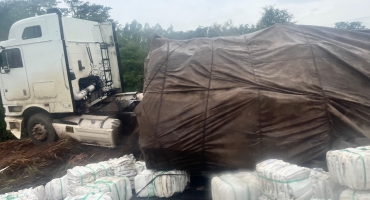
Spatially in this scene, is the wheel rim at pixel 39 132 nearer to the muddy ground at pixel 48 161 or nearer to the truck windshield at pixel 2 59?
the muddy ground at pixel 48 161

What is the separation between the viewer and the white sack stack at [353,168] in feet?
11.2

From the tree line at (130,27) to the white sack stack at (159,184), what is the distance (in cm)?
862

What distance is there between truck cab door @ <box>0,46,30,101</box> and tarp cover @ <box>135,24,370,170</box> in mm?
4666

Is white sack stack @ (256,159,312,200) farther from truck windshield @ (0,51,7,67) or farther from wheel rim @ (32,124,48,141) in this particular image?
truck windshield @ (0,51,7,67)

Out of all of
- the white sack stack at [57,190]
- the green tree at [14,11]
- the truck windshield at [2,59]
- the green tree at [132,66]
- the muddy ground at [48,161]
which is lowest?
the muddy ground at [48,161]

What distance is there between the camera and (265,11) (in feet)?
78.5

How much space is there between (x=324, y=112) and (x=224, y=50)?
1805 millimetres

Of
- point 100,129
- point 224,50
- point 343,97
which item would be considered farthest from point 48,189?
point 343,97

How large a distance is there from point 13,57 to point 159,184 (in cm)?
591

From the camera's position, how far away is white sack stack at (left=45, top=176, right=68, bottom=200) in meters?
5.32

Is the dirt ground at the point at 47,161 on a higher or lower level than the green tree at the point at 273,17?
lower

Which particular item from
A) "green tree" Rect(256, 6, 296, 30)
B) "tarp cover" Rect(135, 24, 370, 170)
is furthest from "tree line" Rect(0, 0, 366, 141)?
"tarp cover" Rect(135, 24, 370, 170)

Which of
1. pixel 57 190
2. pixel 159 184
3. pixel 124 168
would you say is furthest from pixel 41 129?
pixel 159 184

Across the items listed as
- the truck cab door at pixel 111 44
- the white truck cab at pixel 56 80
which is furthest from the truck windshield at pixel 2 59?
the truck cab door at pixel 111 44
